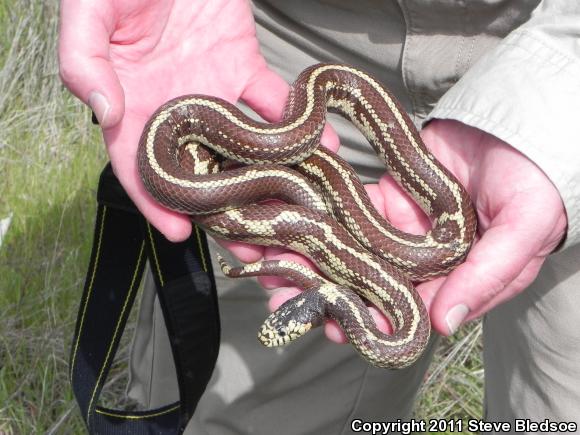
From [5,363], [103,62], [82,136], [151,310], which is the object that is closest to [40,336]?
[5,363]

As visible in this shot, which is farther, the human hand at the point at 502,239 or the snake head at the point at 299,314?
the snake head at the point at 299,314

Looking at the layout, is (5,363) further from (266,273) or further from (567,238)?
(567,238)

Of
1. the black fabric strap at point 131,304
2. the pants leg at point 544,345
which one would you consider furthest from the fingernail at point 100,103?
the pants leg at point 544,345

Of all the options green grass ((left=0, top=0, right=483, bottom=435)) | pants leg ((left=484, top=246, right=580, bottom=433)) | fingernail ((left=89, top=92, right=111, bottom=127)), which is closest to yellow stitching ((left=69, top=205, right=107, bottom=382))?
fingernail ((left=89, top=92, right=111, bottom=127))

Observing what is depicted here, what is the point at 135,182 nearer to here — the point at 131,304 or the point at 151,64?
the point at 131,304

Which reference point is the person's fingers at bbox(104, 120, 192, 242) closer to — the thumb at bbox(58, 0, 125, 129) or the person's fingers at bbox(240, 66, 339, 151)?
the thumb at bbox(58, 0, 125, 129)

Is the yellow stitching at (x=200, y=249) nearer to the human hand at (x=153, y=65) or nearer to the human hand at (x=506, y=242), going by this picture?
the human hand at (x=153, y=65)

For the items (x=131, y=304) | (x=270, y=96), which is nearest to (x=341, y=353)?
(x=131, y=304)
